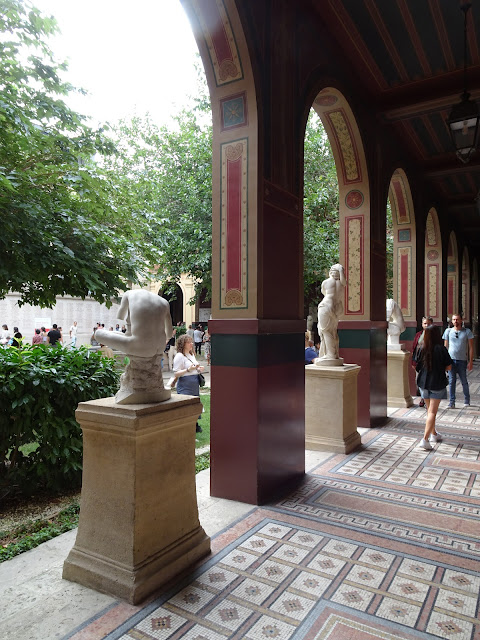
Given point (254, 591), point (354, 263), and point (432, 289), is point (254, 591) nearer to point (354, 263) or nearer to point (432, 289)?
point (354, 263)

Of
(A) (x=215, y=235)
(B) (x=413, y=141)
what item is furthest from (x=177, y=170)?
(A) (x=215, y=235)

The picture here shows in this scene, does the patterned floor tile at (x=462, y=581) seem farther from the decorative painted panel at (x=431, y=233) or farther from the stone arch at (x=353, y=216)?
the decorative painted panel at (x=431, y=233)

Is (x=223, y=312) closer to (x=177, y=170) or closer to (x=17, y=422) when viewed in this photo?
(x=17, y=422)

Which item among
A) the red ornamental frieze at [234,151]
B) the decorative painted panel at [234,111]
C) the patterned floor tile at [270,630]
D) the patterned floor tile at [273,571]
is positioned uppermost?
the decorative painted panel at [234,111]

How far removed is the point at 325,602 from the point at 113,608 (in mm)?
1098

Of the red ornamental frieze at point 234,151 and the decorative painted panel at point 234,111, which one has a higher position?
the decorative painted panel at point 234,111

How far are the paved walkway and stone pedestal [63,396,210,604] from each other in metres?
0.10

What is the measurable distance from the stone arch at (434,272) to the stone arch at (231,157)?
906 cm

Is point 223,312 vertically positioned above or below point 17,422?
above

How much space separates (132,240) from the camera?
20.6 ft

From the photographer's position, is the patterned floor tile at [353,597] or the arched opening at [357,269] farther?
the arched opening at [357,269]

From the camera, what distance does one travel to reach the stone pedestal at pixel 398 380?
8.12 meters

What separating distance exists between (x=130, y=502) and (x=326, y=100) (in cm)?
532

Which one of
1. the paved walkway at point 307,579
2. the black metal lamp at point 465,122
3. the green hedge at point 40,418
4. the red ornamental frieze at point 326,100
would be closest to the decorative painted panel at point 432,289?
the black metal lamp at point 465,122
